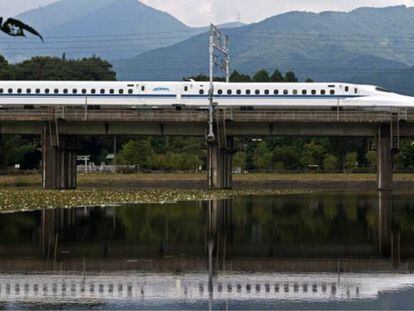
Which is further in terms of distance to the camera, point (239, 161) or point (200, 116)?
point (239, 161)

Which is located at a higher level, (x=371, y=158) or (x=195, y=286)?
(x=371, y=158)

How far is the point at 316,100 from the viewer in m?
87.1

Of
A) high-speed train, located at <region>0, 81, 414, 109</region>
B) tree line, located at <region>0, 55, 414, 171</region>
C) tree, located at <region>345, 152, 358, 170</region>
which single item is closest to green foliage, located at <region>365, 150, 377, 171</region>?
tree line, located at <region>0, 55, 414, 171</region>

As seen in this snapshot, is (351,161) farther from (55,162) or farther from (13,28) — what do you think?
(13,28)

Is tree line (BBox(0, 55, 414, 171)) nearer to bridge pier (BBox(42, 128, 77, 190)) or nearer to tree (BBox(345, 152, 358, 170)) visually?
tree (BBox(345, 152, 358, 170))

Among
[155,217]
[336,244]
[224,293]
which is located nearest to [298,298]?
[224,293]

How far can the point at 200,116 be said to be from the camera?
83938mm

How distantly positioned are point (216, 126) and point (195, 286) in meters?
62.9

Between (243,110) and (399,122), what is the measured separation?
14622 millimetres

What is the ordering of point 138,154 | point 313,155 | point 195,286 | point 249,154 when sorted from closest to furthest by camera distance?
point 195,286 < point 138,154 < point 313,155 < point 249,154

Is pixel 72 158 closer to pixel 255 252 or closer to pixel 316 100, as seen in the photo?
pixel 316 100

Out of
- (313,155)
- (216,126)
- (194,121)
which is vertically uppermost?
(194,121)

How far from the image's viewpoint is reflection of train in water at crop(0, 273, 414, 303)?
20.5m

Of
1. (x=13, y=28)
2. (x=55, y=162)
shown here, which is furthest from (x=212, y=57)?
(x=13, y=28)
